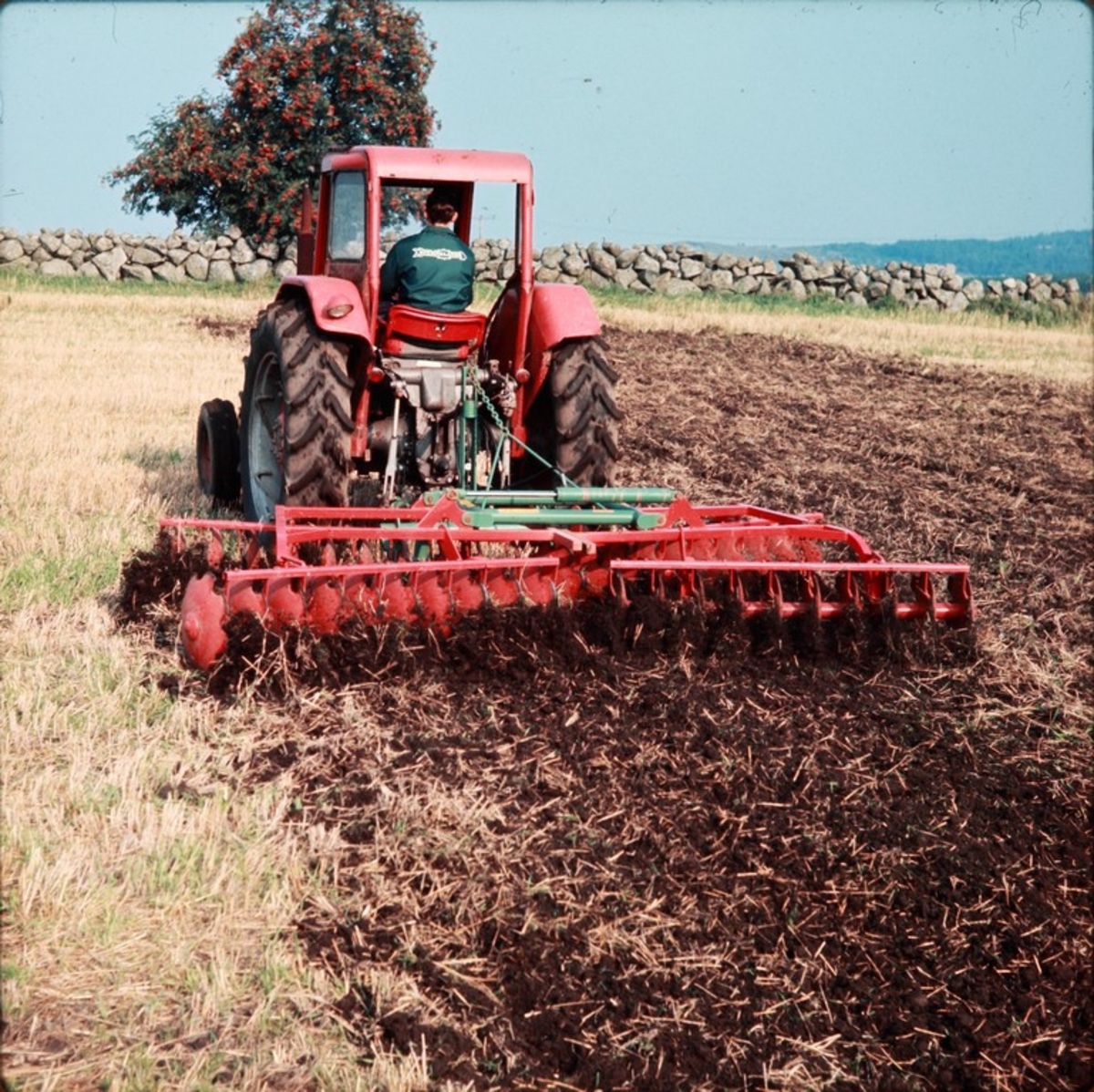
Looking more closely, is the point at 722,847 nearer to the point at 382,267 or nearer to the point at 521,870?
the point at 521,870

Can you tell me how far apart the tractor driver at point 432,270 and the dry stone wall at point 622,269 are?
1781cm

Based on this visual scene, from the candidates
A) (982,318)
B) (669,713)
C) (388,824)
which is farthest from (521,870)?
(982,318)

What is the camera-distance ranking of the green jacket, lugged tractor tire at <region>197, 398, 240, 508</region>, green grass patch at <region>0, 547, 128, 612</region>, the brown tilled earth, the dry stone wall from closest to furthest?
the brown tilled earth, green grass patch at <region>0, 547, 128, 612</region>, the green jacket, lugged tractor tire at <region>197, 398, 240, 508</region>, the dry stone wall

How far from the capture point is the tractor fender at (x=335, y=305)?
17.6 ft

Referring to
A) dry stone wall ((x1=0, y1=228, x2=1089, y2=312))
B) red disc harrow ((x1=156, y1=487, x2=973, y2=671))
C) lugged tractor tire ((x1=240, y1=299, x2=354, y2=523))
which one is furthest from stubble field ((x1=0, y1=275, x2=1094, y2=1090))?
dry stone wall ((x1=0, y1=228, x2=1089, y2=312))

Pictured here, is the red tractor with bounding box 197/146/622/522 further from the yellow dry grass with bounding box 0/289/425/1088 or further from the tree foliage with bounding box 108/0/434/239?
the tree foliage with bounding box 108/0/434/239

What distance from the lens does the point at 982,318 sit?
21984 mm

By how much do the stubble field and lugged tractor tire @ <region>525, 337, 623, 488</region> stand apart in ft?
3.87

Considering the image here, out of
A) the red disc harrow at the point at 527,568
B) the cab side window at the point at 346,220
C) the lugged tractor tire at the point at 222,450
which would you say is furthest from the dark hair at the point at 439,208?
the lugged tractor tire at the point at 222,450

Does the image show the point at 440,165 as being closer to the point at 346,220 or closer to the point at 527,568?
the point at 346,220

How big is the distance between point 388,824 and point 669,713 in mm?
1060

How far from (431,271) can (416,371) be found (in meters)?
0.40

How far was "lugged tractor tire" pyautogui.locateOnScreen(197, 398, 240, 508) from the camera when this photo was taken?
22.1 ft

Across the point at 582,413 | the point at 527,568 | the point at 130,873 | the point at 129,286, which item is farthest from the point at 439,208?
the point at 129,286
